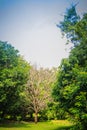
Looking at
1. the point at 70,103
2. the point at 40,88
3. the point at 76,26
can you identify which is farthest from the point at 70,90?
the point at 40,88

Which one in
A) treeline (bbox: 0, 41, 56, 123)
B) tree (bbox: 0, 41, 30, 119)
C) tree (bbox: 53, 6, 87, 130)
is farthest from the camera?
treeline (bbox: 0, 41, 56, 123)

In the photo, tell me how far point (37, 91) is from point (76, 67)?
111ft

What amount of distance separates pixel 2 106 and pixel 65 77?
888 inches

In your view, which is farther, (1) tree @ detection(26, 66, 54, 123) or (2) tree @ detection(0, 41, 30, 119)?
(1) tree @ detection(26, 66, 54, 123)

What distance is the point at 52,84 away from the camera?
41875 mm

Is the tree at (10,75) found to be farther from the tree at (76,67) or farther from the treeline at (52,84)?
the tree at (76,67)

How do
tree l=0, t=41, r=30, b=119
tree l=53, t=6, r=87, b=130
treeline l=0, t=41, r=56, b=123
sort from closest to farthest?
tree l=53, t=6, r=87, b=130 < tree l=0, t=41, r=30, b=119 < treeline l=0, t=41, r=56, b=123

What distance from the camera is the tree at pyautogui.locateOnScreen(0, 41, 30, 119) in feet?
162

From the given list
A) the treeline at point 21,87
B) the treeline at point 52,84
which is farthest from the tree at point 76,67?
the treeline at point 21,87

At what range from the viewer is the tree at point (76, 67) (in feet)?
99.5

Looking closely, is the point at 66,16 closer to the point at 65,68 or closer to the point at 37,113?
the point at 65,68

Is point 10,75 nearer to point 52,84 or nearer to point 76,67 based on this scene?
point 52,84

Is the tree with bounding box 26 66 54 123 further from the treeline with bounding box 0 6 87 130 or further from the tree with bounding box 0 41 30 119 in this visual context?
the tree with bounding box 0 41 30 119

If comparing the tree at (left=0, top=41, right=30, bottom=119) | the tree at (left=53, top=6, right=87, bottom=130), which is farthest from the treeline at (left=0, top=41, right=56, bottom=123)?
the tree at (left=53, top=6, right=87, bottom=130)
